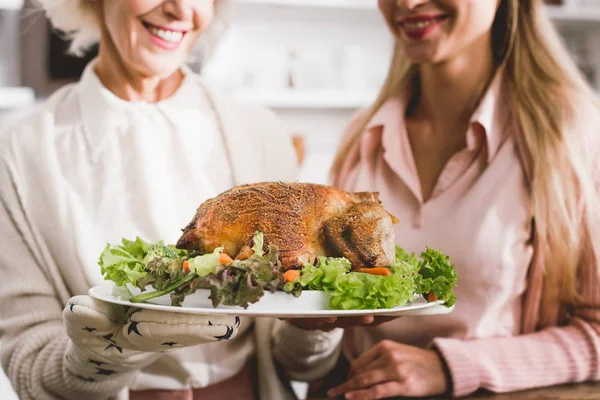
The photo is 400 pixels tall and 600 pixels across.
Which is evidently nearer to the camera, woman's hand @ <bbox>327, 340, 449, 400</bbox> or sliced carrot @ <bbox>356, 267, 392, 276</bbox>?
sliced carrot @ <bbox>356, 267, 392, 276</bbox>

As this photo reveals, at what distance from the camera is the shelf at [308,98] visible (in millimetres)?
3396

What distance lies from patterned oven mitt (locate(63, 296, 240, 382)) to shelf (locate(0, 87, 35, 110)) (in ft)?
6.49

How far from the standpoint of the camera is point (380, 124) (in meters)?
1.76

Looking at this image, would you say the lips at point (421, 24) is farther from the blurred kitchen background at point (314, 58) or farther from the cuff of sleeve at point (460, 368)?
the blurred kitchen background at point (314, 58)

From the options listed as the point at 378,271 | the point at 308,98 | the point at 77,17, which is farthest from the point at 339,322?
the point at 308,98

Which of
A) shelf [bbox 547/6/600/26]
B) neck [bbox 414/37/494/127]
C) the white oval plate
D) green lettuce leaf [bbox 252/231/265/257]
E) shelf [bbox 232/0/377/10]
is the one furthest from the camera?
shelf [bbox 547/6/600/26]

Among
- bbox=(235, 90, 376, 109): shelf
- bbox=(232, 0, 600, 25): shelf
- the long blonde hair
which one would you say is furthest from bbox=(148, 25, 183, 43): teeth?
bbox=(235, 90, 376, 109): shelf

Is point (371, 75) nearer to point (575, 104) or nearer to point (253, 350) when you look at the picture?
point (575, 104)

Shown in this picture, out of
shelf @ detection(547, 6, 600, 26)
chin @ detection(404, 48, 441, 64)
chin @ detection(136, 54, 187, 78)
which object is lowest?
chin @ detection(136, 54, 187, 78)

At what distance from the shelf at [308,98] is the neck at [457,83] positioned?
5.57 feet

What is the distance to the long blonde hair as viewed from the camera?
151 cm

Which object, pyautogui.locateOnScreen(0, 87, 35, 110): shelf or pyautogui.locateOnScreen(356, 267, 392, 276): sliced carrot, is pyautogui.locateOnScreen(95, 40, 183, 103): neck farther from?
pyautogui.locateOnScreen(0, 87, 35, 110): shelf

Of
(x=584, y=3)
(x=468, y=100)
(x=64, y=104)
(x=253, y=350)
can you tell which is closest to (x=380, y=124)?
(x=468, y=100)

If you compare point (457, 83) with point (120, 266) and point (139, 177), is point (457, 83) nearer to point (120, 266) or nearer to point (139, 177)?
point (139, 177)
